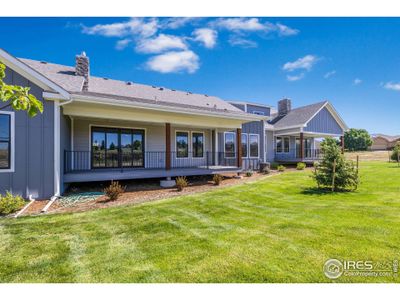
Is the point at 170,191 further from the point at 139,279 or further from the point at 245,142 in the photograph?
the point at 245,142

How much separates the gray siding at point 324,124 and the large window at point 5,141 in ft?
67.2

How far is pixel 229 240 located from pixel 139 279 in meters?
1.75

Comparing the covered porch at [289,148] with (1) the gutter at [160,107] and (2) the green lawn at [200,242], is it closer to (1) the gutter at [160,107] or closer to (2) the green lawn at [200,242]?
(1) the gutter at [160,107]

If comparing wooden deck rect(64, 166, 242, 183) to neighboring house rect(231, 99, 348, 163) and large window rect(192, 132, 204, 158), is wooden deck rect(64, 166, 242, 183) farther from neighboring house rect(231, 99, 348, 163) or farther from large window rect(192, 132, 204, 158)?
neighboring house rect(231, 99, 348, 163)

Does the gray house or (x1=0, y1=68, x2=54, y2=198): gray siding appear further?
the gray house

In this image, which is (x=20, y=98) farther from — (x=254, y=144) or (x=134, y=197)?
(x=254, y=144)

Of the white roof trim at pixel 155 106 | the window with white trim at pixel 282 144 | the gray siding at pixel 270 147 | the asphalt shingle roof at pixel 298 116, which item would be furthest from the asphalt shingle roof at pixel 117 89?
the window with white trim at pixel 282 144

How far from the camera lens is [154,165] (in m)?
12.7

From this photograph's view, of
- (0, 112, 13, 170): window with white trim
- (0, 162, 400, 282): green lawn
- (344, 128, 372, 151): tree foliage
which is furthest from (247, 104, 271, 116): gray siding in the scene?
(344, 128, 372, 151): tree foliage

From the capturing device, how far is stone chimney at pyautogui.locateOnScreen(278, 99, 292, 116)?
24.5 m

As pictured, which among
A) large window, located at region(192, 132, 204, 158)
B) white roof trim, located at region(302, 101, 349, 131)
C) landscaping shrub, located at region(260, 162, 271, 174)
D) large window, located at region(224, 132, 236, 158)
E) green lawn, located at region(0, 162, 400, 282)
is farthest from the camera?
white roof trim, located at region(302, 101, 349, 131)

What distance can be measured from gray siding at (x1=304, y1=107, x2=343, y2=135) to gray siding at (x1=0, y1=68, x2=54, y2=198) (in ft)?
64.1

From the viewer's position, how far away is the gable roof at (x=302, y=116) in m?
20.3
